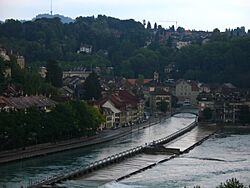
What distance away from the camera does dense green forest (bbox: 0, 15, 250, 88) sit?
234ft

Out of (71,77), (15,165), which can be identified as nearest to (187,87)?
(71,77)

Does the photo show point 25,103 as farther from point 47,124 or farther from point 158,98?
point 158,98

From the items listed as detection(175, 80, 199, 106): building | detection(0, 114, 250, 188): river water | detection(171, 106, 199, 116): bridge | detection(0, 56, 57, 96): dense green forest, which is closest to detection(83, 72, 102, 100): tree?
detection(0, 56, 57, 96): dense green forest

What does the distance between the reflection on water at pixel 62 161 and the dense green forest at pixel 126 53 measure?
2946 centimetres

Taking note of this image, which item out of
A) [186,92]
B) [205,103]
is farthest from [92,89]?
[186,92]

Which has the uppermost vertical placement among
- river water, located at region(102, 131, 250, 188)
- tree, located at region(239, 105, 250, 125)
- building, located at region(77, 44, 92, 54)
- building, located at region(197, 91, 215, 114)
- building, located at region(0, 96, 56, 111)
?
building, located at region(77, 44, 92, 54)

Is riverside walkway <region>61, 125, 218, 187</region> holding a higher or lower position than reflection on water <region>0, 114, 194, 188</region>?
lower

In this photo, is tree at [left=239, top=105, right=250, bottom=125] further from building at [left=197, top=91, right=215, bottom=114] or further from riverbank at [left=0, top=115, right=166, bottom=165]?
riverbank at [left=0, top=115, right=166, bottom=165]

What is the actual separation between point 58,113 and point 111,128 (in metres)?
9.65

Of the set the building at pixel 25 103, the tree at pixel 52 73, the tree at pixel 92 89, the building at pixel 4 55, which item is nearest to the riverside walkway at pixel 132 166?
the building at pixel 25 103

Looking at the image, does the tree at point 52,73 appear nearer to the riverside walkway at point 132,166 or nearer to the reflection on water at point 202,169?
the riverside walkway at point 132,166

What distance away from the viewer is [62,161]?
2800 cm

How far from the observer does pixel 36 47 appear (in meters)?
71.2

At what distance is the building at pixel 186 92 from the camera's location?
2549 inches
